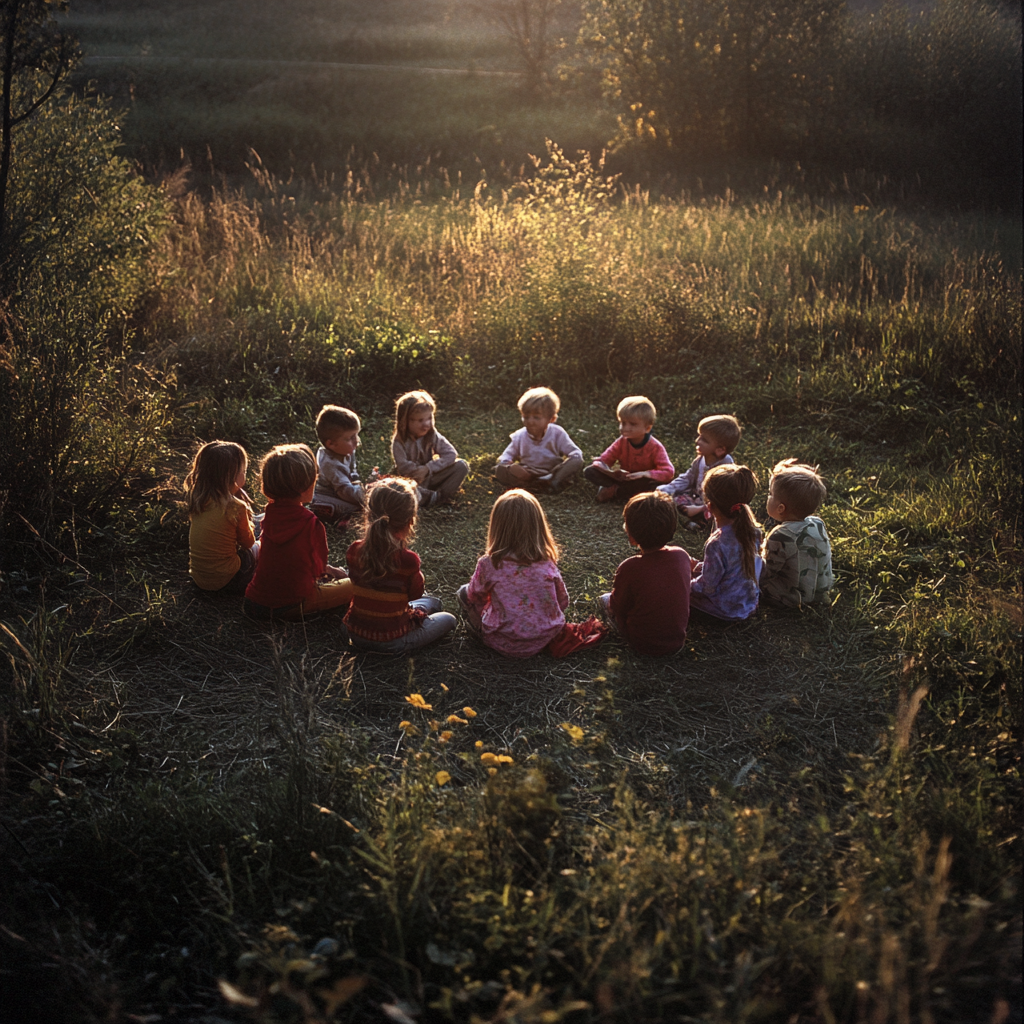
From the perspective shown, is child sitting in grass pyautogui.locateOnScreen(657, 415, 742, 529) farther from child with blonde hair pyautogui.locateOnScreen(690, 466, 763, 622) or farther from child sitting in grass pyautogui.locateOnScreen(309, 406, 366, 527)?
child sitting in grass pyautogui.locateOnScreen(309, 406, 366, 527)

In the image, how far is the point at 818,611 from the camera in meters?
4.02

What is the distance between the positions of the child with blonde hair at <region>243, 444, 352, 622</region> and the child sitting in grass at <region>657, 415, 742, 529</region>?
243 cm

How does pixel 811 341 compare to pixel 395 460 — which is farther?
pixel 811 341

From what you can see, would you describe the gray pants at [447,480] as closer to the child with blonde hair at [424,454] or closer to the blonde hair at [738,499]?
the child with blonde hair at [424,454]

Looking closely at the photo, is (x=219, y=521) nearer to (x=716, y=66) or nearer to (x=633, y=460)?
(x=633, y=460)

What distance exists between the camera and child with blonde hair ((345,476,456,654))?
139 inches

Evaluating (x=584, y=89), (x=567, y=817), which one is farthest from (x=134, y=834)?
(x=584, y=89)

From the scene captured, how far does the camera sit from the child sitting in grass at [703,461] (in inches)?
187

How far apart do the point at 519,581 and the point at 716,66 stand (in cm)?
2016

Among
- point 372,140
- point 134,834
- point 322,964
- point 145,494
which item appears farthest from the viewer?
point 372,140

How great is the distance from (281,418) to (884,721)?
17.3 feet

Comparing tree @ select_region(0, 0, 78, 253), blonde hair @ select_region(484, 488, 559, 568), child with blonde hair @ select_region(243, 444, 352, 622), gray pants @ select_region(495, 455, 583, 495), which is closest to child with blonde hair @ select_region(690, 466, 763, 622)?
blonde hair @ select_region(484, 488, 559, 568)

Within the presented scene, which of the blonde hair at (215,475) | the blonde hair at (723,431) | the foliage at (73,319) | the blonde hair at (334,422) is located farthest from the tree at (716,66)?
the blonde hair at (215,475)

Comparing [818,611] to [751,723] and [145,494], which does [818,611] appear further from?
[145,494]
